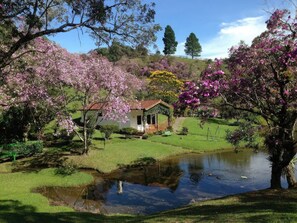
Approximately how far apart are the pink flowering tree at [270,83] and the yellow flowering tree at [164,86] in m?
49.6

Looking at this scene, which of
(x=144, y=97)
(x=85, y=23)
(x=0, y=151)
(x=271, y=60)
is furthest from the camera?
(x=144, y=97)

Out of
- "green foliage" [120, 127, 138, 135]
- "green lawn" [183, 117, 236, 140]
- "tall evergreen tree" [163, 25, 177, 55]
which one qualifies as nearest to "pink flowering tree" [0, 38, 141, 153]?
"green foliage" [120, 127, 138, 135]

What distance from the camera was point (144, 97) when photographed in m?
68.9

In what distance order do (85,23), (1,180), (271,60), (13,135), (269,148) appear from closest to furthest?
(85,23)
(271,60)
(269,148)
(1,180)
(13,135)

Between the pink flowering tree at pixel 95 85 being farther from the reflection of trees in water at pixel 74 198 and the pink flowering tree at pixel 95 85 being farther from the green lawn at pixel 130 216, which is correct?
the reflection of trees in water at pixel 74 198

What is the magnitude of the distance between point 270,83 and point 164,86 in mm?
55788

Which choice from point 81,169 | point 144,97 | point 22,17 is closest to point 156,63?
point 144,97

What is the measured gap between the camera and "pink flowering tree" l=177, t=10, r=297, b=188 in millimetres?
15641

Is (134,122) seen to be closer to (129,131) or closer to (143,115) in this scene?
(143,115)

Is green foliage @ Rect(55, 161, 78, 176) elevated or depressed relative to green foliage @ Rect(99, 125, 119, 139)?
depressed

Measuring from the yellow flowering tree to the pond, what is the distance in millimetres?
34436

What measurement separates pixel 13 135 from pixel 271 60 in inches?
1126

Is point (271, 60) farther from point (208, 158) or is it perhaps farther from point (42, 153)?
point (42, 153)

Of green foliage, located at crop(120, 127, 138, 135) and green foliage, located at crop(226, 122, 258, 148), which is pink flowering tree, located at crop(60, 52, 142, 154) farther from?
green foliage, located at crop(226, 122, 258, 148)
